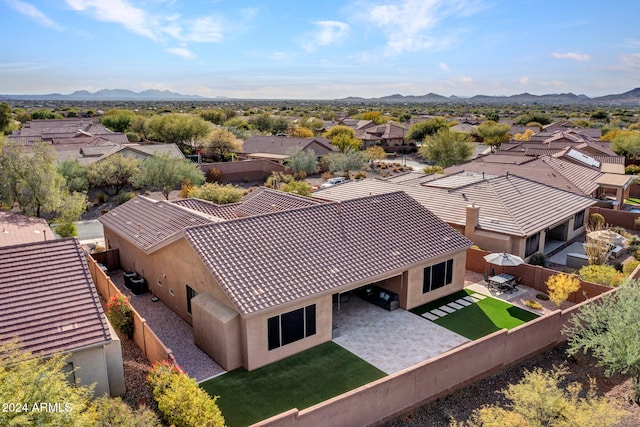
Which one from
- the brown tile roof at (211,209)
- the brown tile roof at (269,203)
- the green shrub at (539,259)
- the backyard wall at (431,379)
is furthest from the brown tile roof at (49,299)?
the green shrub at (539,259)

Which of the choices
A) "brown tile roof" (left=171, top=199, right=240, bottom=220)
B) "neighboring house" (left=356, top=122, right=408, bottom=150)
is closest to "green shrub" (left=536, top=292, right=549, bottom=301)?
"brown tile roof" (left=171, top=199, right=240, bottom=220)

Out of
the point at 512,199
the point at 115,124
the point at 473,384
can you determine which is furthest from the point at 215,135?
the point at 473,384

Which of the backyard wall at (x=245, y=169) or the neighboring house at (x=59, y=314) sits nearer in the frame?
the neighboring house at (x=59, y=314)

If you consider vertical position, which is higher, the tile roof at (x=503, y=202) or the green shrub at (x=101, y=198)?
the tile roof at (x=503, y=202)

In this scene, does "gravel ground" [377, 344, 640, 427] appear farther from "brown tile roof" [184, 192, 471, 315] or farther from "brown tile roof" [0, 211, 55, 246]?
"brown tile roof" [0, 211, 55, 246]

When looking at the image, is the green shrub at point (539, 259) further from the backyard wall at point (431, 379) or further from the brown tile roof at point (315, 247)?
the backyard wall at point (431, 379)

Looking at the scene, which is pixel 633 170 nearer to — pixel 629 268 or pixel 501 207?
pixel 501 207
